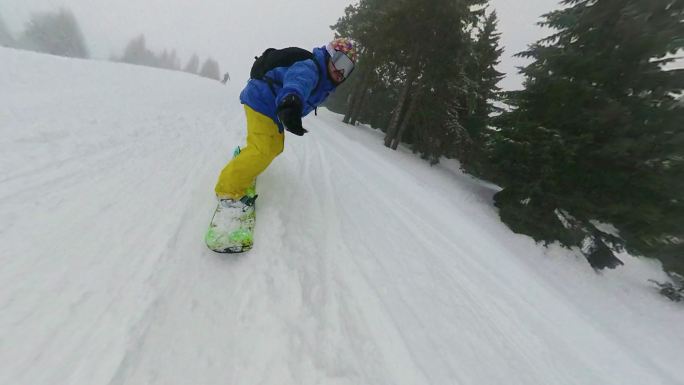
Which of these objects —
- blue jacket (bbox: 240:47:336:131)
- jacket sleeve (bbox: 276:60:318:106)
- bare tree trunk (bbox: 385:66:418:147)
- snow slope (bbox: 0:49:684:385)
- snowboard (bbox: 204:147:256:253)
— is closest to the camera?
snow slope (bbox: 0:49:684:385)

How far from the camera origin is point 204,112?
26.2 ft

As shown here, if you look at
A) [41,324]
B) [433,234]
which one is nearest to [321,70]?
[433,234]

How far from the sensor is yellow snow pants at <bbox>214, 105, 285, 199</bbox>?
3027 millimetres

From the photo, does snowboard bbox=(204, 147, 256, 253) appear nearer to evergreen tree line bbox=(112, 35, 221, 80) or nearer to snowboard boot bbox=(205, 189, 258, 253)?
snowboard boot bbox=(205, 189, 258, 253)

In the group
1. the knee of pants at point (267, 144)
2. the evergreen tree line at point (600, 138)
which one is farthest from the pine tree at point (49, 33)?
the evergreen tree line at point (600, 138)

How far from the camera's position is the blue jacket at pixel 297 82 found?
298 centimetres

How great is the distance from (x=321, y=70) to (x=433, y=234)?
274cm

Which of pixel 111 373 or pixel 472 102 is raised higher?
pixel 472 102

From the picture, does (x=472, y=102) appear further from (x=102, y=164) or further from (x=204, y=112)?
(x=102, y=164)

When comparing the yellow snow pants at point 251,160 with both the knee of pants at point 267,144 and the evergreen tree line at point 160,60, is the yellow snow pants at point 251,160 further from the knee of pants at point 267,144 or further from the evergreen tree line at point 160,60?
the evergreen tree line at point 160,60

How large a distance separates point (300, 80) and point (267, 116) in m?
0.67

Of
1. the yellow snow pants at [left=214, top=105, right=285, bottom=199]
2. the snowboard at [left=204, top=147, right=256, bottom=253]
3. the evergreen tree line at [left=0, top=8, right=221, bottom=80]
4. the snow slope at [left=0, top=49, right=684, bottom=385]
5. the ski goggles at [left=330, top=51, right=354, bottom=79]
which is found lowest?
the evergreen tree line at [left=0, top=8, right=221, bottom=80]

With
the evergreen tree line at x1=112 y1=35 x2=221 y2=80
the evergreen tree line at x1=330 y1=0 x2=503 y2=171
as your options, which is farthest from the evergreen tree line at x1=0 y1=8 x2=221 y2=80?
the evergreen tree line at x1=330 y1=0 x2=503 y2=171

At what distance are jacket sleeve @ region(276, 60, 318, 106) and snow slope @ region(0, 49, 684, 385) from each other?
1.25 meters
